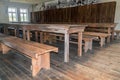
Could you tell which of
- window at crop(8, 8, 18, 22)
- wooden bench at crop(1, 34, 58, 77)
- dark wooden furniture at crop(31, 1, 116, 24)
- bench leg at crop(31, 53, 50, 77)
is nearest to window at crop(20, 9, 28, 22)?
window at crop(8, 8, 18, 22)

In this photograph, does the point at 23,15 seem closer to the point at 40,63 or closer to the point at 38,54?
the point at 40,63

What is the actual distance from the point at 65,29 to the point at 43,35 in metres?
2.58

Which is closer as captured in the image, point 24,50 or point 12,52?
point 24,50

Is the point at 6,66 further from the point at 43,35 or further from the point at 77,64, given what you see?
the point at 43,35

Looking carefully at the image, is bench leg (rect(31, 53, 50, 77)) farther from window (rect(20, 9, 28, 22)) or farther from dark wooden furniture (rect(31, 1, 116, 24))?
window (rect(20, 9, 28, 22))

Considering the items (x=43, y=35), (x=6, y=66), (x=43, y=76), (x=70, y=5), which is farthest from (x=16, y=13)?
(x=43, y=76)

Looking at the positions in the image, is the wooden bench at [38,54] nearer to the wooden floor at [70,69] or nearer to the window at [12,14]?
the wooden floor at [70,69]

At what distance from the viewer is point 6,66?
255 cm

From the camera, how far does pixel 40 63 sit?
2338 mm

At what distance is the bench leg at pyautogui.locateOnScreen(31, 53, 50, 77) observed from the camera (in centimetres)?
215

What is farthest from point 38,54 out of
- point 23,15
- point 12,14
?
point 23,15

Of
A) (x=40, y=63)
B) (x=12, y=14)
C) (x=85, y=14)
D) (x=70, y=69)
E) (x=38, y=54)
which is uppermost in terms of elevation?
(x=12, y=14)

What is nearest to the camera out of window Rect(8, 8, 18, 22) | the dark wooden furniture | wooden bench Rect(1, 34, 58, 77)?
wooden bench Rect(1, 34, 58, 77)

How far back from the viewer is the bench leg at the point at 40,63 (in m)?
2.15
